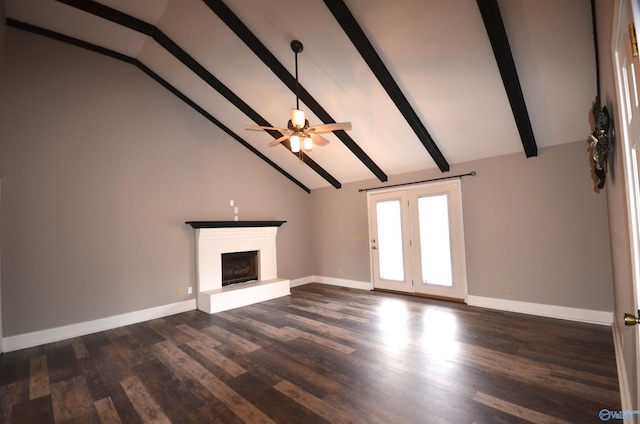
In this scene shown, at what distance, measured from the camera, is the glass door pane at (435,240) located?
4.79m

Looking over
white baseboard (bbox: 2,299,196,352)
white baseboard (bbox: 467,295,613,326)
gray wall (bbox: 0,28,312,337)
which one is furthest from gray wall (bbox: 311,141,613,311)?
white baseboard (bbox: 2,299,196,352)

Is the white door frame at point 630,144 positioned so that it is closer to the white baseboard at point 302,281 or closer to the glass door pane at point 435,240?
the glass door pane at point 435,240

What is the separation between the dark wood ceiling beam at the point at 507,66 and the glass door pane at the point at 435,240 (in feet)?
5.01

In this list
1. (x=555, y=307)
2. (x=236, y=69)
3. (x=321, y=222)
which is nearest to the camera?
(x=555, y=307)

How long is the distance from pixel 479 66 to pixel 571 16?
0.77 metres

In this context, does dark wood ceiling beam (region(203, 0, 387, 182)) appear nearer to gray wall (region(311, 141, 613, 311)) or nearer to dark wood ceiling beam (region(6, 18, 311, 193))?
gray wall (region(311, 141, 613, 311))

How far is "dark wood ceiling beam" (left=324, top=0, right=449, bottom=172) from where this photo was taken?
284cm

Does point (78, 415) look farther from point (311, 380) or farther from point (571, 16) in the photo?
point (571, 16)

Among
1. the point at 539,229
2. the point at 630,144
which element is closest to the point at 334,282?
the point at 539,229

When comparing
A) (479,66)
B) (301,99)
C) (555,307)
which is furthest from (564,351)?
(301,99)

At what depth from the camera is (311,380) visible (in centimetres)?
251

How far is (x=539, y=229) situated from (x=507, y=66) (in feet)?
7.59

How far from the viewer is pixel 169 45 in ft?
12.7

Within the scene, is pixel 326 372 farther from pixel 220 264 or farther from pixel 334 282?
pixel 334 282
